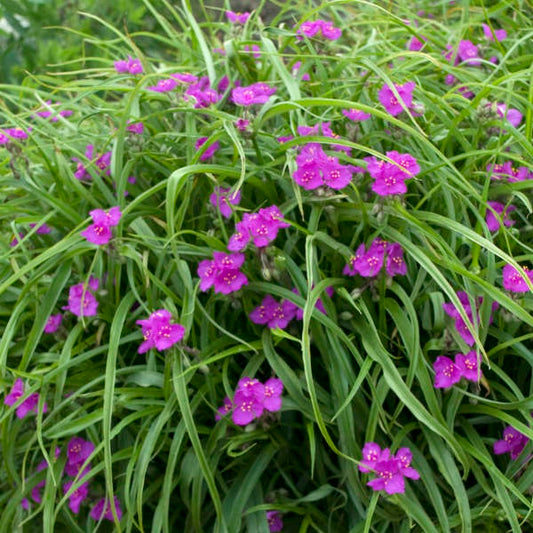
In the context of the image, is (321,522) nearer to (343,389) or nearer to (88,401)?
(343,389)

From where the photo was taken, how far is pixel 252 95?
153 cm

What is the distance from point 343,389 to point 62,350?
544 millimetres

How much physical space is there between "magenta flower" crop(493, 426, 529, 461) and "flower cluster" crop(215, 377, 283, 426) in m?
0.39

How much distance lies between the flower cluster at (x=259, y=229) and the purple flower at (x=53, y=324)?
40cm

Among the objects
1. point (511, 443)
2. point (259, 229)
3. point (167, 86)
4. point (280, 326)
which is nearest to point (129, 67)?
point (167, 86)

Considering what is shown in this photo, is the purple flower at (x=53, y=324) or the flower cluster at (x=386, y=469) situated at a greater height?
the purple flower at (x=53, y=324)

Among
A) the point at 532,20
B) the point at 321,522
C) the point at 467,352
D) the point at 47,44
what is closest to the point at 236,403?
the point at 321,522

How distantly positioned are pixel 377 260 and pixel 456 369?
228 millimetres

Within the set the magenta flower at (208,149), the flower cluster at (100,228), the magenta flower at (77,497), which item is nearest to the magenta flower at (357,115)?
the magenta flower at (208,149)

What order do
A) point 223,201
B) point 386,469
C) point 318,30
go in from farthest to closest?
1. point 318,30
2. point 223,201
3. point 386,469

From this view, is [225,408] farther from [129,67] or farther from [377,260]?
[129,67]

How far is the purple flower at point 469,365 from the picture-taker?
4.26 feet

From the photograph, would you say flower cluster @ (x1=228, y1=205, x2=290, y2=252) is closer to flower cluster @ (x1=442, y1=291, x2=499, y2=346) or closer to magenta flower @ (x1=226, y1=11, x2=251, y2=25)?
flower cluster @ (x1=442, y1=291, x2=499, y2=346)

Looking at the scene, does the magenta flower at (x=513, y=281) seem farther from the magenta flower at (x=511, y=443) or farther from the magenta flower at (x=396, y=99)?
the magenta flower at (x=396, y=99)
